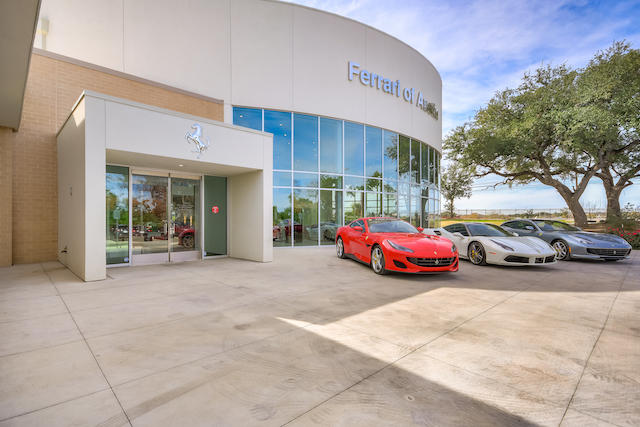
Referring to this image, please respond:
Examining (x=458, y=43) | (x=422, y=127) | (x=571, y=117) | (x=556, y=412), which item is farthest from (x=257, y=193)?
(x=571, y=117)

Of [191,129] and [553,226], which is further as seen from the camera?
[553,226]

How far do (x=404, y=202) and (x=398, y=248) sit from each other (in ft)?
36.7

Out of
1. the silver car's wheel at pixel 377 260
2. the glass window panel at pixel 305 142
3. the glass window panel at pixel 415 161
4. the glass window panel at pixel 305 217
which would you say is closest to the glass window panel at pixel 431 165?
the glass window panel at pixel 415 161

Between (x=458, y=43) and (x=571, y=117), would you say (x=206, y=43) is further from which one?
(x=571, y=117)

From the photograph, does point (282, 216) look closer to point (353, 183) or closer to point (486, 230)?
point (353, 183)

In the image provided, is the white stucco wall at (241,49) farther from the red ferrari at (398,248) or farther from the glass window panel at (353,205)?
the red ferrari at (398,248)

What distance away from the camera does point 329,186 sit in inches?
560

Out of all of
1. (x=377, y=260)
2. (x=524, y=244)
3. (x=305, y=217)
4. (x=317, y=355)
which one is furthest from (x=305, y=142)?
(x=317, y=355)

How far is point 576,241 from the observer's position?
9.21 meters

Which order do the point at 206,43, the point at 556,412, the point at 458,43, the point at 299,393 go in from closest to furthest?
1. the point at 556,412
2. the point at 299,393
3. the point at 206,43
4. the point at 458,43

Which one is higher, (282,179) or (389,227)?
(282,179)

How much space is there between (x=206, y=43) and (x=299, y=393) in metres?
13.6

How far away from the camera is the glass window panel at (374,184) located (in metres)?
15.5

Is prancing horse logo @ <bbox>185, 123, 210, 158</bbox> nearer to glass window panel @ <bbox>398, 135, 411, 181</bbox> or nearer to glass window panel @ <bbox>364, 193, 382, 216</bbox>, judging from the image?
glass window panel @ <bbox>364, 193, 382, 216</bbox>
